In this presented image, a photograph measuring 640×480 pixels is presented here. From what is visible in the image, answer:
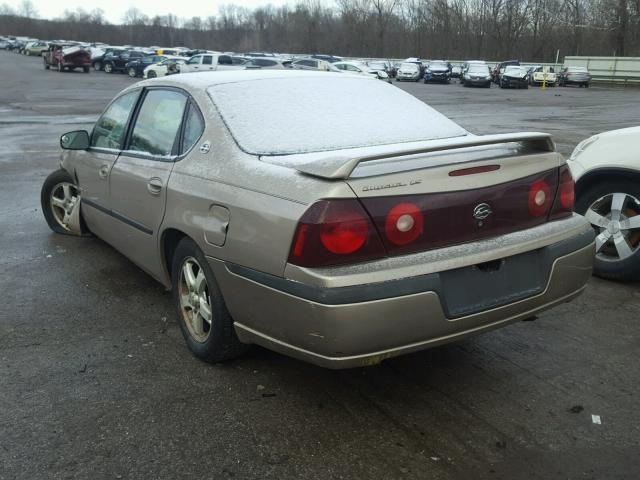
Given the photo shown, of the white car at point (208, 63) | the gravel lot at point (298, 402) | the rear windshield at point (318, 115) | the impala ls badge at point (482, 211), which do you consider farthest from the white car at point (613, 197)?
the white car at point (208, 63)

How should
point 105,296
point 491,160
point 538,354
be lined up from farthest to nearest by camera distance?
point 105,296 → point 538,354 → point 491,160

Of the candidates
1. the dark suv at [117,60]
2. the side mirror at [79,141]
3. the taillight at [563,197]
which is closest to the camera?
the taillight at [563,197]

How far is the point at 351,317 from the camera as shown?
2.63m

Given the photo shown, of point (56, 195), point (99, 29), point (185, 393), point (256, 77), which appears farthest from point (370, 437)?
point (99, 29)

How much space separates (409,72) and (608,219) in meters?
46.6

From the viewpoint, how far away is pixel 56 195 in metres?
6.00

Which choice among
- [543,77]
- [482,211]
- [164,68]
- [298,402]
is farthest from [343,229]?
[543,77]

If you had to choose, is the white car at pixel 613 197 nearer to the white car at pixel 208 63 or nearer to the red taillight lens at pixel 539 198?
the red taillight lens at pixel 539 198

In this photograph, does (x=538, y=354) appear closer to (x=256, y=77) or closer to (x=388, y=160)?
(x=388, y=160)

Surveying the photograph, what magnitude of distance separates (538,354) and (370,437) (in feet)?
4.38

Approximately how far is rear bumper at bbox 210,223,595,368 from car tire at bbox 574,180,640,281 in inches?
83.8

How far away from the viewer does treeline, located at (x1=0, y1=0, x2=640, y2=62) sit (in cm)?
6862

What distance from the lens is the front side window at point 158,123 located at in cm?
389

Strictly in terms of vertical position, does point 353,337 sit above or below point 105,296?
above
